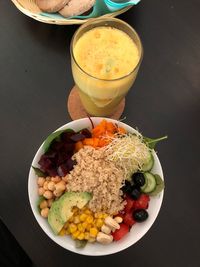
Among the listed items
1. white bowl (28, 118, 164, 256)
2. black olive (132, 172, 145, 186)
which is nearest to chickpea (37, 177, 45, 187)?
white bowl (28, 118, 164, 256)

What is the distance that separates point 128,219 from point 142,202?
0.05 m

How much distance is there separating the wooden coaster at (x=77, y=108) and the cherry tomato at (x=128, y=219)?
0.29 m

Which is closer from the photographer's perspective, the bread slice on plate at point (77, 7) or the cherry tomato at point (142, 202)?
the cherry tomato at point (142, 202)

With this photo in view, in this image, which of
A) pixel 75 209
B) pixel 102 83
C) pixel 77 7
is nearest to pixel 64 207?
pixel 75 209

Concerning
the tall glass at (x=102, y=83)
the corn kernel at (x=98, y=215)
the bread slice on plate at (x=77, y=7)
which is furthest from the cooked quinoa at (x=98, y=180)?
the bread slice on plate at (x=77, y=7)

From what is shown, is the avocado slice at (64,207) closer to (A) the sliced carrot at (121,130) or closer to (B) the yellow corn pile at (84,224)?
(B) the yellow corn pile at (84,224)

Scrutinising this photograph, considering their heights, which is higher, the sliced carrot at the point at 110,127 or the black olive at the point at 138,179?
the sliced carrot at the point at 110,127

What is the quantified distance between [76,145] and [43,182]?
4.7 inches

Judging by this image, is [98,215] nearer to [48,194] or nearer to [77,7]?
[48,194]

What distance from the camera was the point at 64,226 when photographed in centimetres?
81

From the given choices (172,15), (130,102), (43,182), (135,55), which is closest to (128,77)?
(135,55)

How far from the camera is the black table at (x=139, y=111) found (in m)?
0.89

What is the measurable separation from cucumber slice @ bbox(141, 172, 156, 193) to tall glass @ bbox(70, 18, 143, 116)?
0.21m

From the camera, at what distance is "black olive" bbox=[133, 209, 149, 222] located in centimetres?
82
